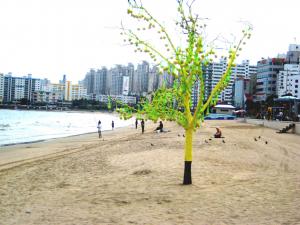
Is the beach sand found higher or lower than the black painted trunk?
lower

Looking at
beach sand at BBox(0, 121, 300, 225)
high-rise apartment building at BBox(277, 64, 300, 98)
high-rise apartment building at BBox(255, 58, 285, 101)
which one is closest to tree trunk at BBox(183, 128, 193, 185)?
beach sand at BBox(0, 121, 300, 225)

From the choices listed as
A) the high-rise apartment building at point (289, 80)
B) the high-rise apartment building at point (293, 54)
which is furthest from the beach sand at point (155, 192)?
the high-rise apartment building at point (293, 54)

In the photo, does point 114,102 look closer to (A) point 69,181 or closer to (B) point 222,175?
(A) point 69,181

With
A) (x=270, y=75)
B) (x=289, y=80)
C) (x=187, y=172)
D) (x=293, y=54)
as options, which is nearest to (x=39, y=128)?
(x=187, y=172)

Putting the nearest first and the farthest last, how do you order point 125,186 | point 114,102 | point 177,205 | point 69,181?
point 177,205 → point 125,186 → point 114,102 → point 69,181

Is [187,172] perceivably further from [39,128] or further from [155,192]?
[39,128]

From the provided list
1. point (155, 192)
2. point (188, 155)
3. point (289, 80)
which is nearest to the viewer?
point (155, 192)

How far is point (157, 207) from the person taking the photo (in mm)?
8141

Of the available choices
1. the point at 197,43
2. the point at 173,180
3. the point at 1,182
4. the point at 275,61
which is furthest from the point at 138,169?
the point at 275,61

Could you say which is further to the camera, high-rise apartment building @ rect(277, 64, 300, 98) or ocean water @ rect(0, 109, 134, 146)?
high-rise apartment building @ rect(277, 64, 300, 98)

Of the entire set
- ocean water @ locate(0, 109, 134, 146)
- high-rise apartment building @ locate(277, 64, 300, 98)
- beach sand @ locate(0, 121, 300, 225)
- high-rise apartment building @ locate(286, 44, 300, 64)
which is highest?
high-rise apartment building @ locate(286, 44, 300, 64)

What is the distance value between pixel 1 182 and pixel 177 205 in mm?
6873

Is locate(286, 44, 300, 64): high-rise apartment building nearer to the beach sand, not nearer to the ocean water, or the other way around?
the ocean water

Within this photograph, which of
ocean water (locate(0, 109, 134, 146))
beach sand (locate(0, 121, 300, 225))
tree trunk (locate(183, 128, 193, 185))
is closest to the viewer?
beach sand (locate(0, 121, 300, 225))
